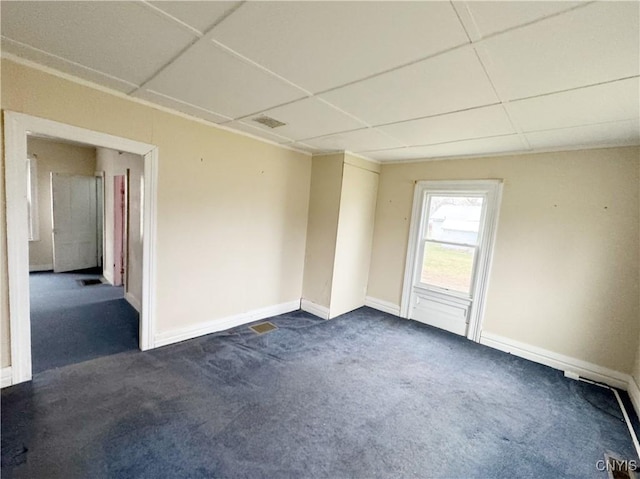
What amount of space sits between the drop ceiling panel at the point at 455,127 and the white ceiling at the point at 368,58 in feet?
0.08

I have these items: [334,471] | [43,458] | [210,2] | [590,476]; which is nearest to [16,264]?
[43,458]

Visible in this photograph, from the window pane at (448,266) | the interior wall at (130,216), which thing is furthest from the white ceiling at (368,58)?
the window pane at (448,266)

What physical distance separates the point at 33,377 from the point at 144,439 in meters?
1.35

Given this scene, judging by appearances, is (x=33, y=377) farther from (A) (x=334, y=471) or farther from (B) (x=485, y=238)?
(B) (x=485, y=238)

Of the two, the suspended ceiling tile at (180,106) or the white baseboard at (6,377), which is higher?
the suspended ceiling tile at (180,106)

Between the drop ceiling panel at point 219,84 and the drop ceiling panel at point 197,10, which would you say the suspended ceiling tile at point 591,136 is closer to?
the drop ceiling panel at point 219,84

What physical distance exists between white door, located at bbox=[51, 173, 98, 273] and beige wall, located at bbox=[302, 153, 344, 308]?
4957 millimetres

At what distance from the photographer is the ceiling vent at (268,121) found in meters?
2.74

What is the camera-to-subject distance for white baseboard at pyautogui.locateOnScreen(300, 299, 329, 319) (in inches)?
162

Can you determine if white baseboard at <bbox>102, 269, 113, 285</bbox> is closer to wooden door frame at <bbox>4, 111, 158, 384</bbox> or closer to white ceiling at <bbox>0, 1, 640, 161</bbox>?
wooden door frame at <bbox>4, 111, 158, 384</bbox>

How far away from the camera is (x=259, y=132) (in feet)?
10.8

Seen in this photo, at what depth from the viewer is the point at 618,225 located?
2.78 m

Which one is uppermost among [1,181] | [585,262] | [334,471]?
[1,181]

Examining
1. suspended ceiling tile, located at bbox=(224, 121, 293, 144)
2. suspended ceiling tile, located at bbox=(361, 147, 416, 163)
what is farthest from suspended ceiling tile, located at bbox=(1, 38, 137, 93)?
suspended ceiling tile, located at bbox=(361, 147, 416, 163)
